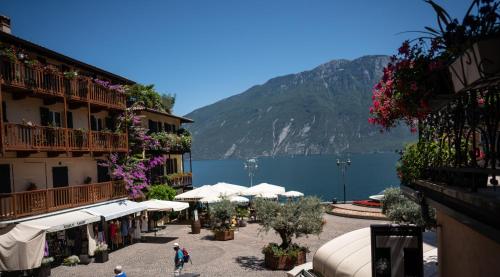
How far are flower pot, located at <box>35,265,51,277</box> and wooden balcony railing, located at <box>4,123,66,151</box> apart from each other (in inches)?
208

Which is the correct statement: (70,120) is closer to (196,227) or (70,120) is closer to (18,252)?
(18,252)

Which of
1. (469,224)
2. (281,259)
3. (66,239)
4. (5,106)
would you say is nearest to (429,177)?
(469,224)

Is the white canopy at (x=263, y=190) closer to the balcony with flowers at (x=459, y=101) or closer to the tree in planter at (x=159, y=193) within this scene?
the tree in planter at (x=159, y=193)

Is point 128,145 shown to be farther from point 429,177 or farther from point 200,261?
point 429,177

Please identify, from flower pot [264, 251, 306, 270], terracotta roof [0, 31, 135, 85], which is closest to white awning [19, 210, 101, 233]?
terracotta roof [0, 31, 135, 85]

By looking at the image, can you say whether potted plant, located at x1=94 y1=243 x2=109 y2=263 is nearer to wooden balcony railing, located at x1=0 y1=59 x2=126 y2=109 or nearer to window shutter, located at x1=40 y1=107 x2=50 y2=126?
window shutter, located at x1=40 y1=107 x2=50 y2=126

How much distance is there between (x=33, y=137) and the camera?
1959cm

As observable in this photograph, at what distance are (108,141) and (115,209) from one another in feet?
14.8

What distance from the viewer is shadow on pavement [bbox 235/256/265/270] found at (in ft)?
61.9

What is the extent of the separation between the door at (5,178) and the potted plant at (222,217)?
1159 cm

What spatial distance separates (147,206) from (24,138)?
9.26 m

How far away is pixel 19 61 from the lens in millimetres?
18922

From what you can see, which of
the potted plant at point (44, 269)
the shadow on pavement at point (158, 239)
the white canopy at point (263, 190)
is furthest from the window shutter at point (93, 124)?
the white canopy at point (263, 190)

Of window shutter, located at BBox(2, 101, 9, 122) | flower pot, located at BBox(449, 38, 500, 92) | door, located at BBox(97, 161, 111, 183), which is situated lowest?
door, located at BBox(97, 161, 111, 183)
